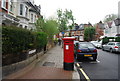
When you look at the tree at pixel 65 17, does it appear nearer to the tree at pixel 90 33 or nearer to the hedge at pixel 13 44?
the tree at pixel 90 33

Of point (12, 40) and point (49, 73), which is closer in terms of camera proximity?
point (12, 40)

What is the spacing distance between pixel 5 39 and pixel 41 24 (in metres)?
13.5

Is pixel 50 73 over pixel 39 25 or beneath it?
beneath

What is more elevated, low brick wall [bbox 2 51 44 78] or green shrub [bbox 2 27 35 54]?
green shrub [bbox 2 27 35 54]

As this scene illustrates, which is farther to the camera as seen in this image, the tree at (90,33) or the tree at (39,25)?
the tree at (90,33)

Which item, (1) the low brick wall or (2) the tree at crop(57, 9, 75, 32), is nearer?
(1) the low brick wall

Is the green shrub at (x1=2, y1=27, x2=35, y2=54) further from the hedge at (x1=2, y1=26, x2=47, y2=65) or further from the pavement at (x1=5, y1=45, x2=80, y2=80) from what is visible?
the pavement at (x1=5, y1=45, x2=80, y2=80)

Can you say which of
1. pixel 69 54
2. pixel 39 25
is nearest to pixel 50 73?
pixel 69 54

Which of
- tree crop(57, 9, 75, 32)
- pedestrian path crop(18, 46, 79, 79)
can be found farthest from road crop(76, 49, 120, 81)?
tree crop(57, 9, 75, 32)

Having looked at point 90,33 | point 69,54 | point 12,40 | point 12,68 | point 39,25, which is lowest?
point 12,68

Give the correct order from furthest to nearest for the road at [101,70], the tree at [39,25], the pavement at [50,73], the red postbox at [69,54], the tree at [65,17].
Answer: the tree at [65,17] < the tree at [39,25] < the red postbox at [69,54] < the road at [101,70] < the pavement at [50,73]

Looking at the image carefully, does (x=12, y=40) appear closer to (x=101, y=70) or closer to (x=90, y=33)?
(x=101, y=70)

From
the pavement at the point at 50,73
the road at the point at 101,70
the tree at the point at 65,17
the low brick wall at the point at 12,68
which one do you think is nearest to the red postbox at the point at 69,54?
the pavement at the point at 50,73

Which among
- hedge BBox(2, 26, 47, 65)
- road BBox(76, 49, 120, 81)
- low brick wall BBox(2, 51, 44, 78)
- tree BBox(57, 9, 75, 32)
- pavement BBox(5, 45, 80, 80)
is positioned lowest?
road BBox(76, 49, 120, 81)
